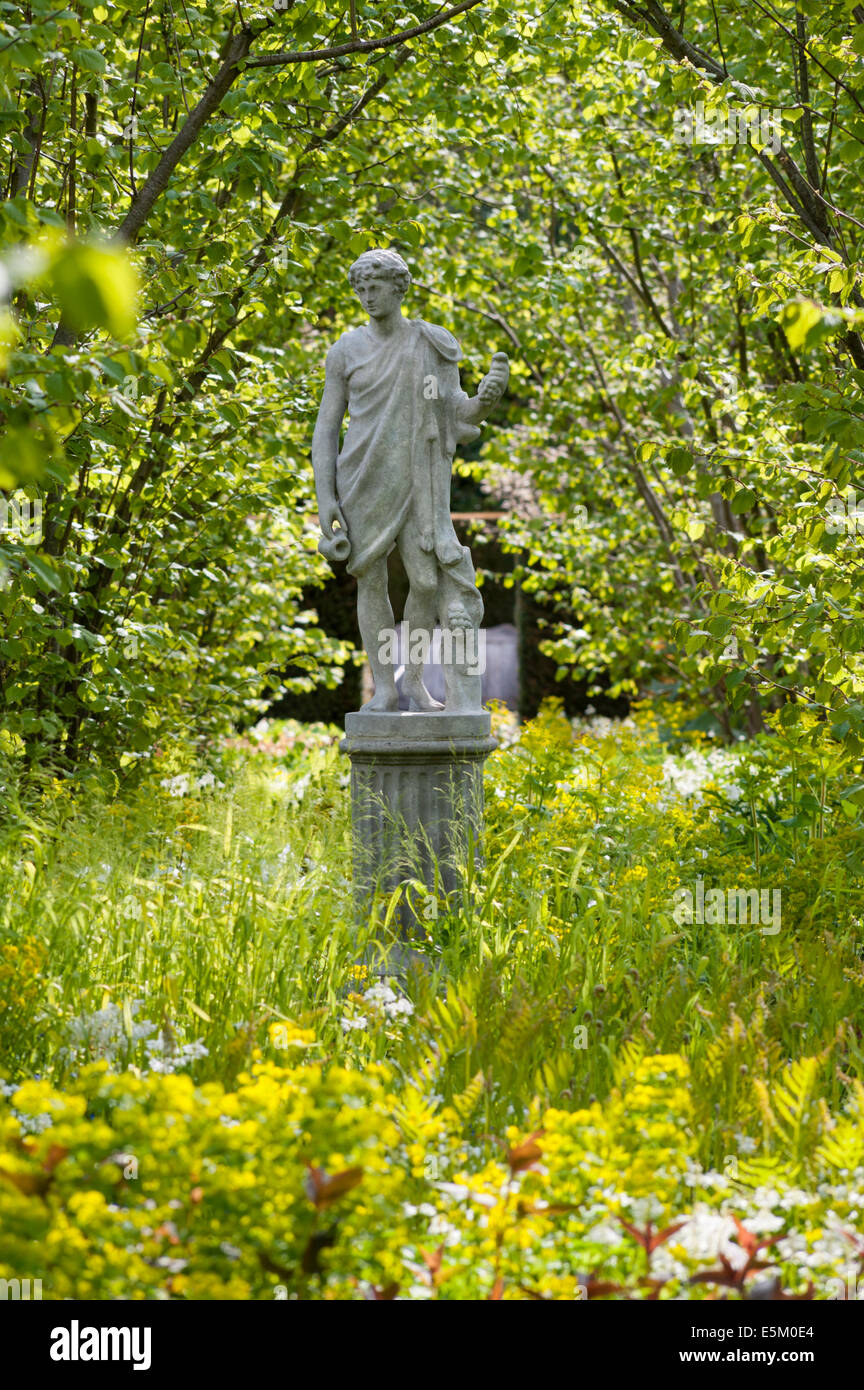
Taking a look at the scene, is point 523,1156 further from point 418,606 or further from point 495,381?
point 495,381

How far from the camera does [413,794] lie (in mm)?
4590

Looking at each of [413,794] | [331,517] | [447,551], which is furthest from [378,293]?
[413,794]

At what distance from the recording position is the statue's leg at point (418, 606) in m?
4.78

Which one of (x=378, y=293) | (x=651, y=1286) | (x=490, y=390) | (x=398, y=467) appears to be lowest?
(x=651, y=1286)

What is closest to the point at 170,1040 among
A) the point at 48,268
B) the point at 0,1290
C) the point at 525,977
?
the point at 0,1290

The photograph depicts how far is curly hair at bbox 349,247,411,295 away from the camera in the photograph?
457 centimetres

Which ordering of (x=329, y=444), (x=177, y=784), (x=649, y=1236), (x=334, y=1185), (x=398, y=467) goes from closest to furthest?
(x=334, y=1185) → (x=649, y=1236) → (x=398, y=467) → (x=329, y=444) → (x=177, y=784)

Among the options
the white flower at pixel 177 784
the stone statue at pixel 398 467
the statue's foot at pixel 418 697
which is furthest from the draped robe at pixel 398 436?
the white flower at pixel 177 784

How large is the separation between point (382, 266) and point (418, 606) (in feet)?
4.31

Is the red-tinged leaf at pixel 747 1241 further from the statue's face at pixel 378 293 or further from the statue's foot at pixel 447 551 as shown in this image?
the statue's face at pixel 378 293

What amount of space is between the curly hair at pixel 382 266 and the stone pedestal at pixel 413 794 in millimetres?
1690

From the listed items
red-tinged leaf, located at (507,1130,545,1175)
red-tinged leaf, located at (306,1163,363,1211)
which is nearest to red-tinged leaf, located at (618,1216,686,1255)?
red-tinged leaf, located at (507,1130,545,1175)

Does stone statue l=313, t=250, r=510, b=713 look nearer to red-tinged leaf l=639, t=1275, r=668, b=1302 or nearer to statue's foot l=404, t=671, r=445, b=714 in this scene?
statue's foot l=404, t=671, r=445, b=714

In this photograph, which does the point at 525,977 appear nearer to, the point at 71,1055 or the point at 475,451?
the point at 71,1055
